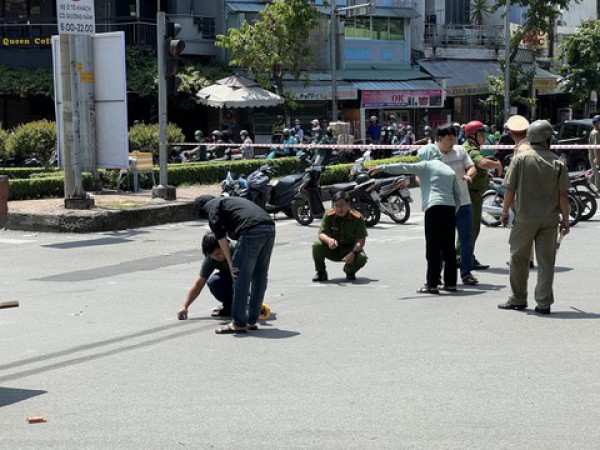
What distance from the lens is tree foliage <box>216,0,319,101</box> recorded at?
37312 mm

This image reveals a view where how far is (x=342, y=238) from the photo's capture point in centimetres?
1283

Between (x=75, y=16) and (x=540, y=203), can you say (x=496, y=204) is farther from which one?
(x=540, y=203)

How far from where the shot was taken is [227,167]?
25578 millimetres

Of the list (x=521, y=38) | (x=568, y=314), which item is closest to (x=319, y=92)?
(x=521, y=38)

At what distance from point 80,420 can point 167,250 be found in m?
9.70

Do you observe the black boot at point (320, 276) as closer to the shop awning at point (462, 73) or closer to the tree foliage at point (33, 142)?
the tree foliage at point (33, 142)

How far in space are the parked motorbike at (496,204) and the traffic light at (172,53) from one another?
6.22 m

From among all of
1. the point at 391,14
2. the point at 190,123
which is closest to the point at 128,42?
the point at 190,123

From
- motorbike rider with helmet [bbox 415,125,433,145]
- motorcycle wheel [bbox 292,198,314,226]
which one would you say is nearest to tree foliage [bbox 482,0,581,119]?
motorbike rider with helmet [bbox 415,125,433,145]

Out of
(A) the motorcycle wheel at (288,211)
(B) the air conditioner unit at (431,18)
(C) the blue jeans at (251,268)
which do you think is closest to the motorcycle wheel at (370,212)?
(A) the motorcycle wheel at (288,211)

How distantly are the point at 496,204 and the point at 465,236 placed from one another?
5.87m

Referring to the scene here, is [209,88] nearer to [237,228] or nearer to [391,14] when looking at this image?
[391,14]

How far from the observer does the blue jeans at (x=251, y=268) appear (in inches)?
364

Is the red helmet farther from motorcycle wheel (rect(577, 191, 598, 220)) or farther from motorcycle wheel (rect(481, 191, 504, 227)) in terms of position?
motorcycle wheel (rect(577, 191, 598, 220))
